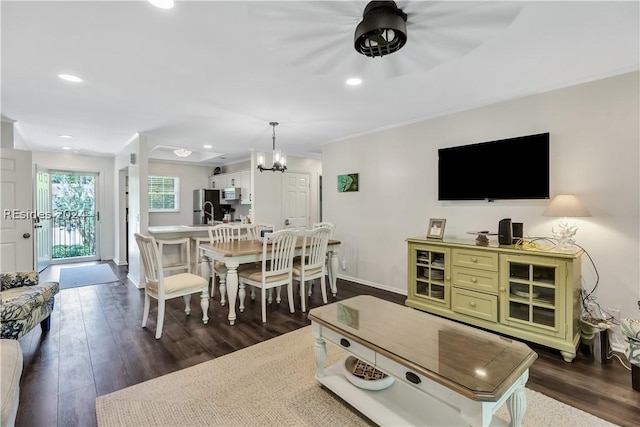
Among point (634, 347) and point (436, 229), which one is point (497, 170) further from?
point (634, 347)

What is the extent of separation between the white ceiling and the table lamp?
1.12 m

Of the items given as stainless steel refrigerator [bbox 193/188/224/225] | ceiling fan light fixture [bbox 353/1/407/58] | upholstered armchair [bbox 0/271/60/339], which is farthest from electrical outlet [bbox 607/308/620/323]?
stainless steel refrigerator [bbox 193/188/224/225]

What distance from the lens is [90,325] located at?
3.20m

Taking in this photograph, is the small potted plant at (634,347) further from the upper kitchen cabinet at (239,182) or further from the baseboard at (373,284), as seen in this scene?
the upper kitchen cabinet at (239,182)

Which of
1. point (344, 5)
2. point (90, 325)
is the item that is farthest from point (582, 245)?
point (90, 325)

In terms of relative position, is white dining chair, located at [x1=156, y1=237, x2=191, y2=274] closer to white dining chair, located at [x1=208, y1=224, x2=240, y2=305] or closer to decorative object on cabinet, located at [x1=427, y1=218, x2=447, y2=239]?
white dining chair, located at [x1=208, y1=224, x2=240, y2=305]

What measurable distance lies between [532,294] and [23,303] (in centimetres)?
436

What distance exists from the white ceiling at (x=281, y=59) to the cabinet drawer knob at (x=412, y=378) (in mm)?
1953

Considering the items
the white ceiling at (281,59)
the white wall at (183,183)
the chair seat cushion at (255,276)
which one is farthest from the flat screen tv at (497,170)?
the white wall at (183,183)

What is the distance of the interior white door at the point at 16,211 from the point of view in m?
3.70

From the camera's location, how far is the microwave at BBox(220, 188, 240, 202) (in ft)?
22.7

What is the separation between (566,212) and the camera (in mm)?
2609

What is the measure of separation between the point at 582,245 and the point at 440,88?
78.3 inches

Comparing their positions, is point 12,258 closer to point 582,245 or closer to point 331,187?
point 331,187
